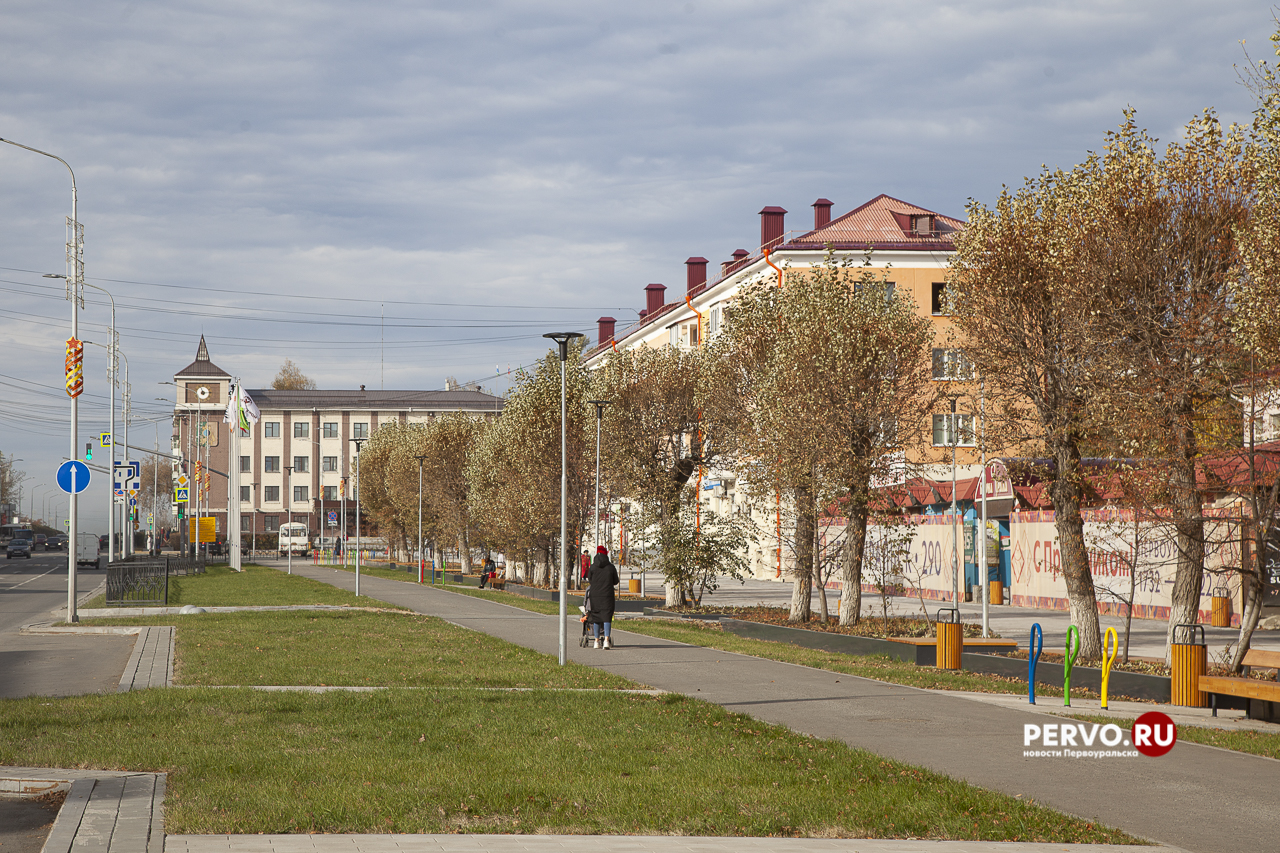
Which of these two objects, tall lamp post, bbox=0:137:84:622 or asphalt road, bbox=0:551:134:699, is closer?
asphalt road, bbox=0:551:134:699

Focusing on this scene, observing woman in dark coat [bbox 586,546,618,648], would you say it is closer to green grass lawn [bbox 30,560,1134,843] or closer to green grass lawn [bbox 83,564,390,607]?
green grass lawn [bbox 30,560,1134,843]

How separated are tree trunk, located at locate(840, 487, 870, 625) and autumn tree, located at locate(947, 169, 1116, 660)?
493cm

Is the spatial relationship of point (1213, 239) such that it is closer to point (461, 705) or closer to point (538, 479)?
point (461, 705)

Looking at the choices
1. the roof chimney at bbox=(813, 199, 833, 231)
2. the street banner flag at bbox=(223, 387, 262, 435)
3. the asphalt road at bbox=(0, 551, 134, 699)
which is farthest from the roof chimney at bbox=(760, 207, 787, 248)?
the asphalt road at bbox=(0, 551, 134, 699)

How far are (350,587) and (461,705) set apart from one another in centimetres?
3155

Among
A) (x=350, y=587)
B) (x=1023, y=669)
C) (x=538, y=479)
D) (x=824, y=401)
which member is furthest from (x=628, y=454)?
(x=1023, y=669)

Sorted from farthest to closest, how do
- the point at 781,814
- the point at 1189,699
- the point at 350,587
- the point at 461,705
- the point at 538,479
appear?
the point at 350,587, the point at 538,479, the point at 1189,699, the point at 461,705, the point at 781,814

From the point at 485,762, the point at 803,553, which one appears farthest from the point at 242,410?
the point at 485,762

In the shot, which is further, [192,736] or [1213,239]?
[1213,239]

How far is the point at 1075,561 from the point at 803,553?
23.4 ft

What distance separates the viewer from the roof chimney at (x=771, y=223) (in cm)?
5562

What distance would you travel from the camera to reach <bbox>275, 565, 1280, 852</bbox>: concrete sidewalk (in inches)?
295

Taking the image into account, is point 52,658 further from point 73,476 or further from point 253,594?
point 253,594

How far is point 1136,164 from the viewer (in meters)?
15.9
